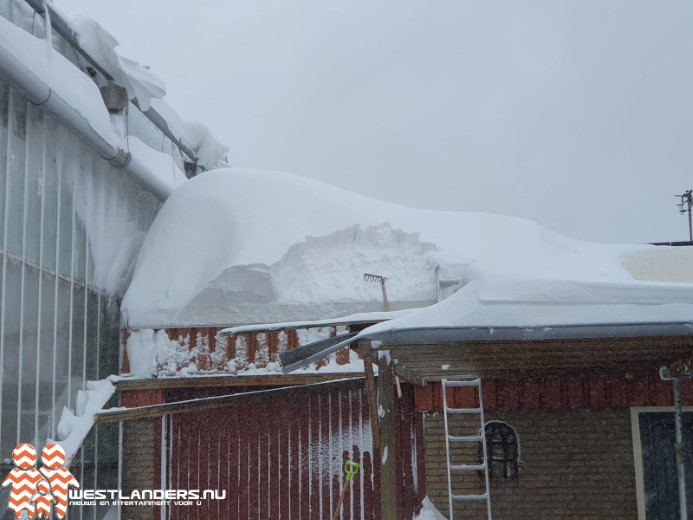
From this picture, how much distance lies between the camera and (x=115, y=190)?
11.0 m

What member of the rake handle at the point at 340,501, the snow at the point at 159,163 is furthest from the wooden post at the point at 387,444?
the snow at the point at 159,163

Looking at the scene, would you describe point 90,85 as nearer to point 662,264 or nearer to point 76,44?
point 76,44

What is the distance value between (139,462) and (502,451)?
14.9ft

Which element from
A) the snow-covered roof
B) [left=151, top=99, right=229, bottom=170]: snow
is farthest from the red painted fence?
[left=151, top=99, right=229, bottom=170]: snow

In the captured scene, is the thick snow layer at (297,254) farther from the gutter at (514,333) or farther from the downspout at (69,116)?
the gutter at (514,333)

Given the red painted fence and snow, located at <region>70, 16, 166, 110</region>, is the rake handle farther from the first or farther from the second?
snow, located at <region>70, 16, 166, 110</region>

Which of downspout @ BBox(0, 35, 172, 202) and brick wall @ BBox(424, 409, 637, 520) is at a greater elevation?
downspout @ BBox(0, 35, 172, 202)

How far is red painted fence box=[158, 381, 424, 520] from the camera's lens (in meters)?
9.72

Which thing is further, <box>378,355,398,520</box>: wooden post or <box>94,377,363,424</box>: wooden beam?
<box>94,377,363,424</box>: wooden beam

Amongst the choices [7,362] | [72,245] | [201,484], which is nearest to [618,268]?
[201,484]

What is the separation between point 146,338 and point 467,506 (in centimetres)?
447

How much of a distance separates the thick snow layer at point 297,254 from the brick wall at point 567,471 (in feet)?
5.53

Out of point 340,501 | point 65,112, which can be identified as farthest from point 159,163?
point 340,501

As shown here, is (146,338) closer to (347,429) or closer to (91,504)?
(91,504)
